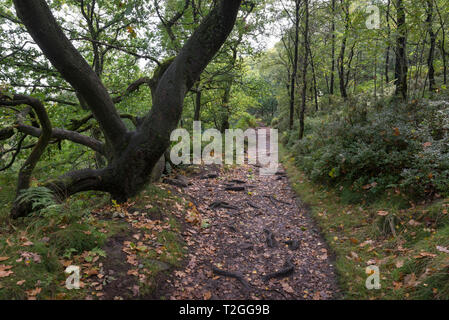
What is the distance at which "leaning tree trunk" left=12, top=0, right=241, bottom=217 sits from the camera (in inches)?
164

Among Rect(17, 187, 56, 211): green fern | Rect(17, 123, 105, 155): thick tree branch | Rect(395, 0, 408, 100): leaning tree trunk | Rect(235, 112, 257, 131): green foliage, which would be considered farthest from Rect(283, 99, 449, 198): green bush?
Rect(235, 112, 257, 131): green foliage

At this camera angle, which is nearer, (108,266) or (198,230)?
(108,266)

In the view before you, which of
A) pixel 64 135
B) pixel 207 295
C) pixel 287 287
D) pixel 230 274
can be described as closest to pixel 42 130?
pixel 64 135

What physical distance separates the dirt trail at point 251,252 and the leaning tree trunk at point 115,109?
188cm

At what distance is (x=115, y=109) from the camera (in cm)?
499

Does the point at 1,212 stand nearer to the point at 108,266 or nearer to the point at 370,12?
the point at 108,266

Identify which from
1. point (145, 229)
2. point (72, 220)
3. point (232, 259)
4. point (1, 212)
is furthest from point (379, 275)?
point (1, 212)

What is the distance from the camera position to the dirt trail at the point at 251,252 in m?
3.75

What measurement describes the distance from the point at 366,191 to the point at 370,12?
8069 mm

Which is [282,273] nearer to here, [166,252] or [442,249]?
[166,252]

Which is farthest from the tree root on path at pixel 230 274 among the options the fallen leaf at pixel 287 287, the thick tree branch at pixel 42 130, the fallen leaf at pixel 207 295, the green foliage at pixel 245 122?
the green foliage at pixel 245 122

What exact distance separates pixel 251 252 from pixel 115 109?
398cm

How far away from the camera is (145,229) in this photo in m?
4.61

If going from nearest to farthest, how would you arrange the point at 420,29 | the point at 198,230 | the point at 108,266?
1. the point at 108,266
2. the point at 198,230
3. the point at 420,29
